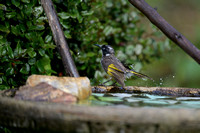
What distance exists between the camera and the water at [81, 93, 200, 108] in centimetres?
178

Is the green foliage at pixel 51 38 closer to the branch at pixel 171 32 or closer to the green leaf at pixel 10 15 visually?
the green leaf at pixel 10 15

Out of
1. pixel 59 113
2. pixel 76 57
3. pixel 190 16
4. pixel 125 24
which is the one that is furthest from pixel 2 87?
pixel 190 16

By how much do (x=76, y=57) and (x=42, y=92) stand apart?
1.68 metres

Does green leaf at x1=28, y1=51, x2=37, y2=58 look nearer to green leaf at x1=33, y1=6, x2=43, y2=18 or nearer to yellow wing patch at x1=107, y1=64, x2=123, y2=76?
green leaf at x1=33, y1=6, x2=43, y2=18

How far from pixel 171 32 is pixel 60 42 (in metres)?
0.92

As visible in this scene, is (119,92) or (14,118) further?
(119,92)

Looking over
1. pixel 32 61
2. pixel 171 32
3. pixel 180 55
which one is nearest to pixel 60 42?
pixel 32 61

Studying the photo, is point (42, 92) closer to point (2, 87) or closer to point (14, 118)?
point (14, 118)

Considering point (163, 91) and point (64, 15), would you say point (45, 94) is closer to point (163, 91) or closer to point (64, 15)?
point (163, 91)

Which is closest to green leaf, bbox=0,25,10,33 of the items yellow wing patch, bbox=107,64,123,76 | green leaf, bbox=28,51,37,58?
green leaf, bbox=28,51,37,58

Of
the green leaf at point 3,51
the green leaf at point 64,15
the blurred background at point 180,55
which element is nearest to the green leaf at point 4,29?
the green leaf at point 3,51

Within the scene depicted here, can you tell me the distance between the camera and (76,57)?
329cm

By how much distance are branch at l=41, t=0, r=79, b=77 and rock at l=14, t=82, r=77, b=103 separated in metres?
0.83

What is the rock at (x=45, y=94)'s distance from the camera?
1593mm
